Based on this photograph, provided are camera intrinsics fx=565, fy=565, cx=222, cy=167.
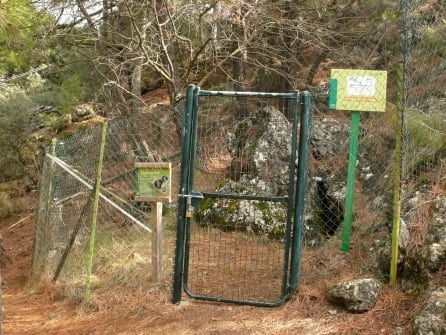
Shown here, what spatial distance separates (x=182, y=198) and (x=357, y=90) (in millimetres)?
2141

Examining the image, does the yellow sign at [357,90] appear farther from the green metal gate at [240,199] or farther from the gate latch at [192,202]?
the gate latch at [192,202]

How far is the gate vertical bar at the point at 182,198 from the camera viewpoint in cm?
589

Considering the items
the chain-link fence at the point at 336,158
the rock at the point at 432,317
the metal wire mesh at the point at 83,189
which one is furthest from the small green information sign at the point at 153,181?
the rock at the point at 432,317

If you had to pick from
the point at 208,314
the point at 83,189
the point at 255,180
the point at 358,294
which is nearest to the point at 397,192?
the point at 358,294

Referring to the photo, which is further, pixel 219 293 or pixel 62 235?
pixel 62 235

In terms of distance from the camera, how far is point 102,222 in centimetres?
865

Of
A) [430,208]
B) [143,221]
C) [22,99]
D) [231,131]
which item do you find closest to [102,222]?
[143,221]

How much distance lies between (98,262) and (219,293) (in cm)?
208

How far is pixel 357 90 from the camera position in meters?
5.88

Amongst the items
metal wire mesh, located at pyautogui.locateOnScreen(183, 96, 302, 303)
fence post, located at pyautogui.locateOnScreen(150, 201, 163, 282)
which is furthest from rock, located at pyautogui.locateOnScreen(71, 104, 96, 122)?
fence post, located at pyautogui.locateOnScreen(150, 201, 163, 282)

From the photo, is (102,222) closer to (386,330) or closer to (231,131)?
(231,131)

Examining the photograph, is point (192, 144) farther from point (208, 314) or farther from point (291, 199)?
point (208, 314)

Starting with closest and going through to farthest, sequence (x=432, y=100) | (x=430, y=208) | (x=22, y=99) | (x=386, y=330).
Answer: (x=386, y=330), (x=430, y=208), (x=432, y=100), (x=22, y=99)

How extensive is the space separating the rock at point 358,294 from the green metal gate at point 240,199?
565 mm
